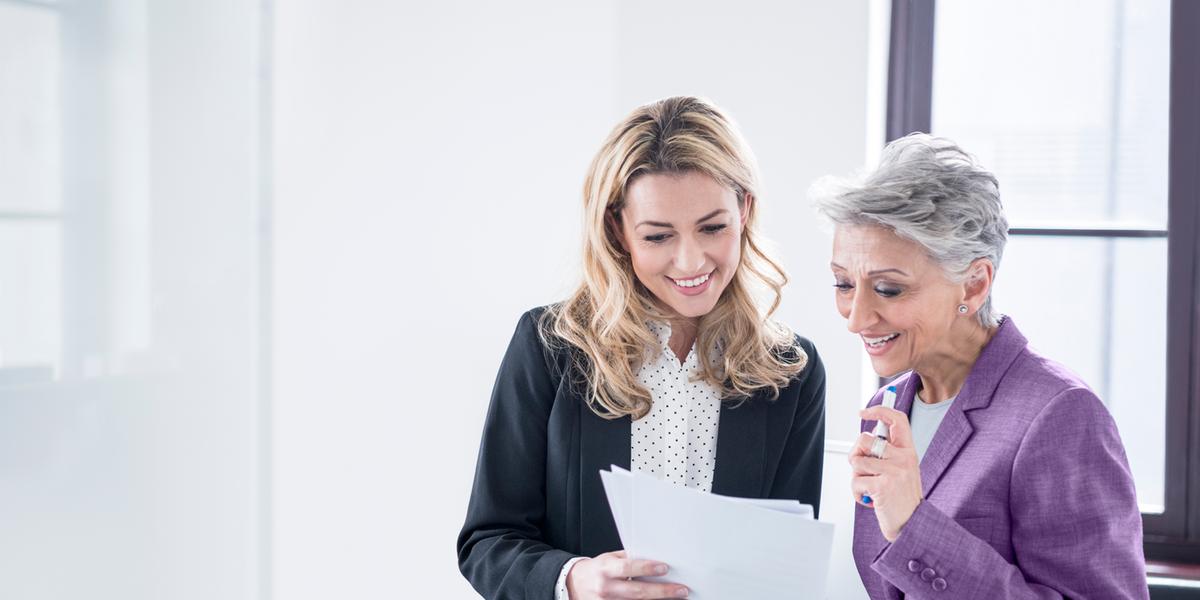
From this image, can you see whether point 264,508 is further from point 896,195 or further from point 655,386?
point 896,195

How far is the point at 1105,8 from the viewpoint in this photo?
252cm

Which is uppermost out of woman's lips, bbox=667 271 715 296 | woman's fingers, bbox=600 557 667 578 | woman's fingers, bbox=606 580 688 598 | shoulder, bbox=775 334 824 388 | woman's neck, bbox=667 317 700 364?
woman's lips, bbox=667 271 715 296

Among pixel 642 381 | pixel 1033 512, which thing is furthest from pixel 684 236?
pixel 1033 512

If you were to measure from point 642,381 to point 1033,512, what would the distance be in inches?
24.0

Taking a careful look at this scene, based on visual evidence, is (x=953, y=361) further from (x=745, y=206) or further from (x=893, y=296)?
(x=745, y=206)

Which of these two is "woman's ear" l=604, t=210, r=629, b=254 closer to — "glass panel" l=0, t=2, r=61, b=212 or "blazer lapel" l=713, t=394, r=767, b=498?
"blazer lapel" l=713, t=394, r=767, b=498

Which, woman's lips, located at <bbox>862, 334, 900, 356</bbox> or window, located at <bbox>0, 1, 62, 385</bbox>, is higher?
window, located at <bbox>0, 1, 62, 385</bbox>

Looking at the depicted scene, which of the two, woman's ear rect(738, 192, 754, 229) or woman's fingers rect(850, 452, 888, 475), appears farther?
woman's ear rect(738, 192, 754, 229)

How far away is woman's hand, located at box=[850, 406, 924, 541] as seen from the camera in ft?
3.97

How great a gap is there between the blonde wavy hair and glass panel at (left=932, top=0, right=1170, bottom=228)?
132cm

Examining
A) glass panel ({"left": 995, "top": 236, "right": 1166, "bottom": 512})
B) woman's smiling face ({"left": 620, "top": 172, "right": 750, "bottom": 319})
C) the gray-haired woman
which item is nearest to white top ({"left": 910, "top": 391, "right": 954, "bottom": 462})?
the gray-haired woman

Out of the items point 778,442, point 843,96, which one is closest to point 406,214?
point 843,96

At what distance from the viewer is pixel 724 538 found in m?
1.14

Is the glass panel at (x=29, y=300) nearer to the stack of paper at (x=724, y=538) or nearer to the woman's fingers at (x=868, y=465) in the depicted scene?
the stack of paper at (x=724, y=538)
